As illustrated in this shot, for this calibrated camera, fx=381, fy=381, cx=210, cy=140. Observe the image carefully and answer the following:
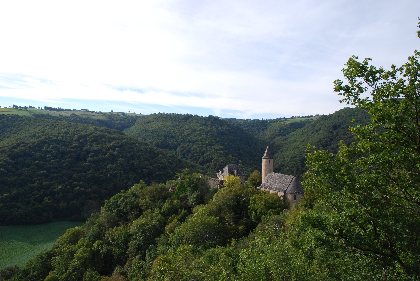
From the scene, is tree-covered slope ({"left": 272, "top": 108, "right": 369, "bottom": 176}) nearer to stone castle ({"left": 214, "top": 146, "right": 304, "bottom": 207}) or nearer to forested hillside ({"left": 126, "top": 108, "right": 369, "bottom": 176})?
forested hillside ({"left": 126, "top": 108, "right": 369, "bottom": 176})

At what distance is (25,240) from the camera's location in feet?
218

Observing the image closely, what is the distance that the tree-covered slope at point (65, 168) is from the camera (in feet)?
249

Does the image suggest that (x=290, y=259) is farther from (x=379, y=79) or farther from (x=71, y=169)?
(x=71, y=169)

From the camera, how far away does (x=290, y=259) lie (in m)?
16.8

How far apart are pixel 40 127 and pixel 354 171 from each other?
356 feet

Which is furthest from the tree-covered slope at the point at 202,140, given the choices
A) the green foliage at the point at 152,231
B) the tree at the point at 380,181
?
the tree at the point at 380,181

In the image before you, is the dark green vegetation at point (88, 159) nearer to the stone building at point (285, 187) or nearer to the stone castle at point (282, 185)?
the stone castle at point (282, 185)

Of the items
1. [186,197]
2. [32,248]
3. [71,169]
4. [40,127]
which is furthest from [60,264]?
[40,127]

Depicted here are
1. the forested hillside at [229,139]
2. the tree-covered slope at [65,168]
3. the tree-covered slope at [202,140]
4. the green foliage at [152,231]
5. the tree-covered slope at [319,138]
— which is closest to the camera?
the green foliage at [152,231]

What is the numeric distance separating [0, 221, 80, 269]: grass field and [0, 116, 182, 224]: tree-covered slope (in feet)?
7.04

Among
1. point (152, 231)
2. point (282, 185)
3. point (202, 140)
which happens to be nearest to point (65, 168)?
point (152, 231)

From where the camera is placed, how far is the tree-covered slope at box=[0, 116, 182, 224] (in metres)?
76.0

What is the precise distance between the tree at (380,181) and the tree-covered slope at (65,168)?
7305cm

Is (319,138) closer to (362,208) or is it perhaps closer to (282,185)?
(282,185)
